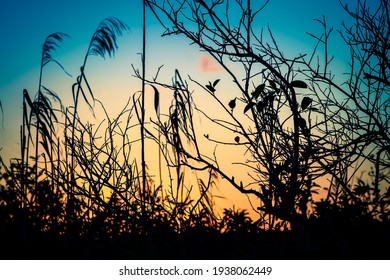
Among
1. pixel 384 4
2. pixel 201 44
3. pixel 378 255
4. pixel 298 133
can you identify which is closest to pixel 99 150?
pixel 201 44

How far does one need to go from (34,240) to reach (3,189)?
1789mm

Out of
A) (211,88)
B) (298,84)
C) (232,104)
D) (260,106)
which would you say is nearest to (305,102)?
(298,84)

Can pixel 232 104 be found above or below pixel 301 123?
above

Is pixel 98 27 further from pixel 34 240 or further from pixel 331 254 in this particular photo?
pixel 331 254

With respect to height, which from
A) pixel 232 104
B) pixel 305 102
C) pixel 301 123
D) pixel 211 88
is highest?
pixel 211 88

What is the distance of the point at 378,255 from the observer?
6.14 ft

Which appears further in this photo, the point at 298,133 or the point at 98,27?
the point at 98,27

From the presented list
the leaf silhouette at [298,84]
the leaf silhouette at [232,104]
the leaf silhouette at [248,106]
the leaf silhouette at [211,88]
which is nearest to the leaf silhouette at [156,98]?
the leaf silhouette at [211,88]

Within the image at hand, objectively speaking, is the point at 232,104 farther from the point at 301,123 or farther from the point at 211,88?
the point at 301,123

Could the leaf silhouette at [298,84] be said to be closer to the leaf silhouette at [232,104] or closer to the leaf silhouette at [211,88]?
the leaf silhouette at [232,104]

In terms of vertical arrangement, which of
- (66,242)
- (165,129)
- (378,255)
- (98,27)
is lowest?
(378,255)

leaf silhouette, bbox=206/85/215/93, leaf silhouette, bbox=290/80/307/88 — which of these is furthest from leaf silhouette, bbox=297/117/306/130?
leaf silhouette, bbox=206/85/215/93

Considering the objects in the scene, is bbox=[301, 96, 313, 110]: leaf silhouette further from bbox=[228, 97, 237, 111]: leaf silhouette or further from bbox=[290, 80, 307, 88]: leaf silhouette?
bbox=[228, 97, 237, 111]: leaf silhouette

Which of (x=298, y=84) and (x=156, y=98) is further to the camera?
(x=156, y=98)
